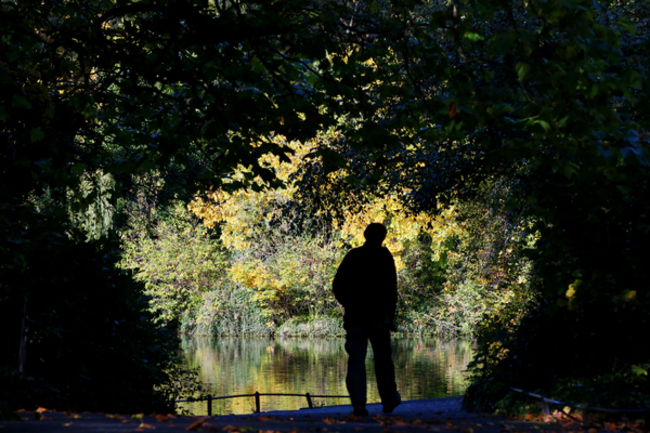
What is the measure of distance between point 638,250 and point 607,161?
5.94 ft

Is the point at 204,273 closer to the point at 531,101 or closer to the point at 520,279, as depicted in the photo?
the point at 520,279

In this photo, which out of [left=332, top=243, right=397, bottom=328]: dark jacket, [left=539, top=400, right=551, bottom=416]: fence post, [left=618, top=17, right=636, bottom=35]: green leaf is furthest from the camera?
[left=332, top=243, right=397, bottom=328]: dark jacket

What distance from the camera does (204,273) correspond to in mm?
33938

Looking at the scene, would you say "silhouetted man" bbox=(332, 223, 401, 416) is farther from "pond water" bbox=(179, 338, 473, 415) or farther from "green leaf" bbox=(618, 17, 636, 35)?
"pond water" bbox=(179, 338, 473, 415)

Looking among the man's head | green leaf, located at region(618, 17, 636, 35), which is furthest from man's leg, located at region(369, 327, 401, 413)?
green leaf, located at region(618, 17, 636, 35)

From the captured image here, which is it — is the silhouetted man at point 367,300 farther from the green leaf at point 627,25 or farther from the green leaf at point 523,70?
the green leaf at point 627,25

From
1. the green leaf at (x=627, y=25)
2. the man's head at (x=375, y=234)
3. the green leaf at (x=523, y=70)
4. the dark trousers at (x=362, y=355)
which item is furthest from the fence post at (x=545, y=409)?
the green leaf at (x=627, y=25)

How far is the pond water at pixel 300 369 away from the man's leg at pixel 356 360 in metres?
5.04

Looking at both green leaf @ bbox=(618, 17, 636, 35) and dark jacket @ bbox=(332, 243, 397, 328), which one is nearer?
green leaf @ bbox=(618, 17, 636, 35)

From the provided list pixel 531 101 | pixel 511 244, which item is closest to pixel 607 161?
pixel 531 101

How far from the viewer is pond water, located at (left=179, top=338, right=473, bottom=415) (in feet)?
50.9

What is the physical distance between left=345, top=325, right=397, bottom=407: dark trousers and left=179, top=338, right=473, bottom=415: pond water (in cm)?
506

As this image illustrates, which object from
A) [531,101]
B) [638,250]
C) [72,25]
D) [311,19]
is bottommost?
[638,250]

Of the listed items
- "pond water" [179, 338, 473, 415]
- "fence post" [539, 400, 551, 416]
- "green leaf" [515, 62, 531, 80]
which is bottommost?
"pond water" [179, 338, 473, 415]
